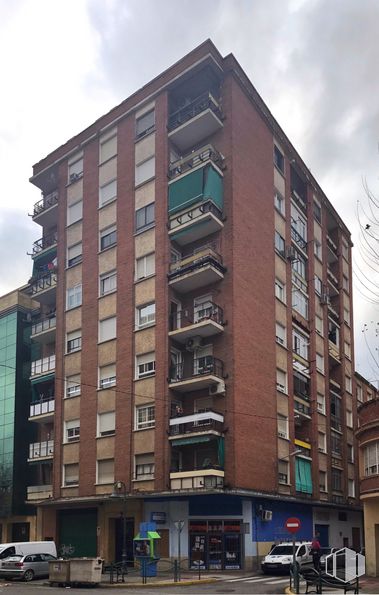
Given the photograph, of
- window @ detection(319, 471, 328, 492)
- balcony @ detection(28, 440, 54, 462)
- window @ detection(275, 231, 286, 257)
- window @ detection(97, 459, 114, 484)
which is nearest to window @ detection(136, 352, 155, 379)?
window @ detection(97, 459, 114, 484)

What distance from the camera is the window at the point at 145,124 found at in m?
42.3

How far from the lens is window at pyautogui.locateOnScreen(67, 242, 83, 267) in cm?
4531

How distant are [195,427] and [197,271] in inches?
323

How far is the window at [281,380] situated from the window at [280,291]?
464 centimetres

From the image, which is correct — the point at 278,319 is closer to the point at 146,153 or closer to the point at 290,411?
the point at 290,411

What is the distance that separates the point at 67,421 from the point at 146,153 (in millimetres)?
17022

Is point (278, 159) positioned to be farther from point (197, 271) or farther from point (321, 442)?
point (321, 442)

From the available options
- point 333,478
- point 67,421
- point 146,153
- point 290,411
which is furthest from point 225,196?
point 333,478

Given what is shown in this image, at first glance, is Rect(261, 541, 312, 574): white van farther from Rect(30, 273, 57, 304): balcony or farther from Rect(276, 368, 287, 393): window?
Rect(30, 273, 57, 304): balcony

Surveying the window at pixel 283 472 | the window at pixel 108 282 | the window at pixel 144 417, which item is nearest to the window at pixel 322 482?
the window at pixel 283 472

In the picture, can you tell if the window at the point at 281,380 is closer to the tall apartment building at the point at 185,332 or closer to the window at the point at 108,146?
the tall apartment building at the point at 185,332

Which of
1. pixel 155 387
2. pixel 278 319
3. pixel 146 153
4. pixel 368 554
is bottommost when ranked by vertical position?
pixel 368 554

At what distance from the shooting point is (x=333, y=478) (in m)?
49.6

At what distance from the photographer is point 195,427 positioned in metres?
35.8
